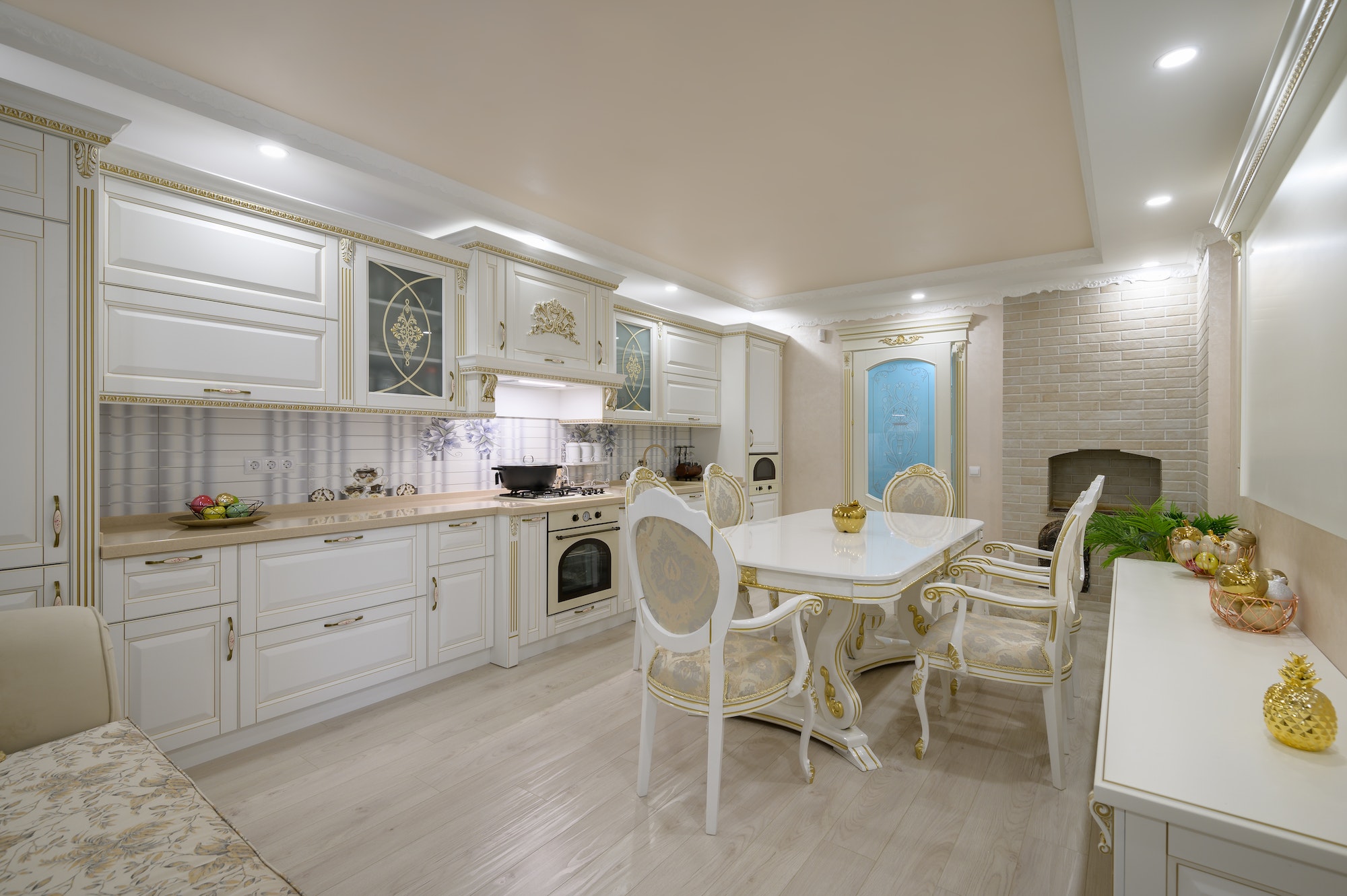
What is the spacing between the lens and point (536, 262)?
12.0ft

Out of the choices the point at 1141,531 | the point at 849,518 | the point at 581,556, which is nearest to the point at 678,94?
the point at 849,518

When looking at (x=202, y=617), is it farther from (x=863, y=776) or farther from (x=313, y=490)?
(x=863, y=776)

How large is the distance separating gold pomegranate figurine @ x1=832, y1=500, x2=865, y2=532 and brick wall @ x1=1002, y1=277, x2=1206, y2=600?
8.13 ft

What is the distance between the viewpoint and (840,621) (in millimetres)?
2359

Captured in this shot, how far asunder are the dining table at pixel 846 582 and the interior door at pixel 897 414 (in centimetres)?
213

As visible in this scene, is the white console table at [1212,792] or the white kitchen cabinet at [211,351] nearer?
the white console table at [1212,792]

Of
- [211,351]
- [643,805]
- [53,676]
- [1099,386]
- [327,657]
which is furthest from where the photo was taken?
[1099,386]

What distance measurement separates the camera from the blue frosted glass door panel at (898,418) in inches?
210

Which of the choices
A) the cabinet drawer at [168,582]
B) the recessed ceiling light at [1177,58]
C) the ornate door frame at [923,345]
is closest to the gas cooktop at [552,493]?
the cabinet drawer at [168,582]

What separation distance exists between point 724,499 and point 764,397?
2507 mm

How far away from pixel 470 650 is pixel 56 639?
1778 millimetres

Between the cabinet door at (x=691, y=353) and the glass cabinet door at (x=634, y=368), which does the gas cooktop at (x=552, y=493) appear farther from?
the cabinet door at (x=691, y=353)

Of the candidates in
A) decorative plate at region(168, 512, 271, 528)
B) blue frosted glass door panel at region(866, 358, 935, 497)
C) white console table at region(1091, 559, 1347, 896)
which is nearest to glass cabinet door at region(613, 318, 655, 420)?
blue frosted glass door panel at region(866, 358, 935, 497)

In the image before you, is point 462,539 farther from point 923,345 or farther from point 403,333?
point 923,345
